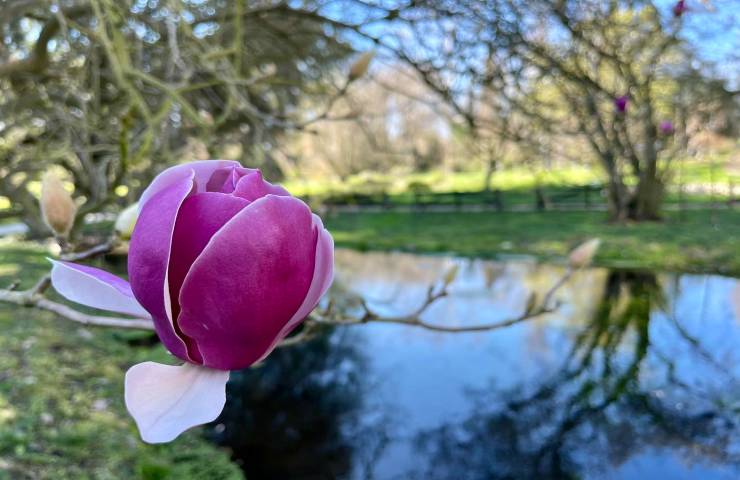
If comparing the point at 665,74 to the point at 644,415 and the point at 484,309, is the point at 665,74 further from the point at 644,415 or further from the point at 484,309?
the point at 644,415

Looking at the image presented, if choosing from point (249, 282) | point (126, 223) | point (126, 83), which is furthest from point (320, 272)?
point (126, 83)

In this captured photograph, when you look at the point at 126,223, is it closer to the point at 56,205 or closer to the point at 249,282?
the point at 56,205

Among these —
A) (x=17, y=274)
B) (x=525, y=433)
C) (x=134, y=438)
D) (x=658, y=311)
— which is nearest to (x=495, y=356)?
(x=525, y=433)

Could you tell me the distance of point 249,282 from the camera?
0.34 meters

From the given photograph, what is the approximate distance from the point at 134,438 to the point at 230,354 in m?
2.62

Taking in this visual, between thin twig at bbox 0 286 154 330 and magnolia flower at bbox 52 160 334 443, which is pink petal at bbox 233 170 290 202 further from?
thin twig at bbox 0 286 154 330

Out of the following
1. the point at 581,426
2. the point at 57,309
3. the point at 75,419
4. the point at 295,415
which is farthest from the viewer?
the point at 295,415

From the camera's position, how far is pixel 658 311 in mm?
4469

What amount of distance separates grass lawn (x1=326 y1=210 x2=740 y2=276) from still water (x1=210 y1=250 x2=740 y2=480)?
1093mm

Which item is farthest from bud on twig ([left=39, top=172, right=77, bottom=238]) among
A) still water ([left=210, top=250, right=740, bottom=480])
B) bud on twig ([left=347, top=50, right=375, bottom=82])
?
still water ([left=210, top=250, right=740, bottom=480])

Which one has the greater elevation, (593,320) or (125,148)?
(125,148)

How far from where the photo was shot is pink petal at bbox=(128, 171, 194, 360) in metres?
0.33

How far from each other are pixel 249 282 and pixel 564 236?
25.5ft

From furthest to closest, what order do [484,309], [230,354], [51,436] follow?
[484,309] < [51,436] < [230,354]
